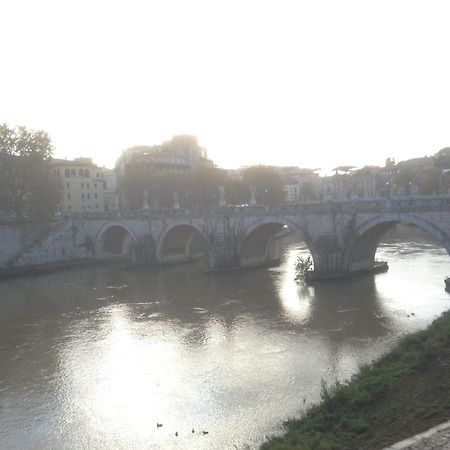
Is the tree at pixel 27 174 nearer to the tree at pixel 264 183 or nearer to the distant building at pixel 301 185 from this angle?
the tree at pixel 264 183

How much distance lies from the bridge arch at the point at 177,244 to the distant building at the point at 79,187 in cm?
1658

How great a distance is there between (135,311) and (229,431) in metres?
13.0

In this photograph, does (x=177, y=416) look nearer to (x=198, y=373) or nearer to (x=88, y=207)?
(x=198, y=373)

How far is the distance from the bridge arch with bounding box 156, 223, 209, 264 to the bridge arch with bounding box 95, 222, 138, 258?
4.14 meters

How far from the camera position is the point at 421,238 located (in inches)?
1735

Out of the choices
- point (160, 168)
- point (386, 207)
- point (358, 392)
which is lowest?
point (358, 392)

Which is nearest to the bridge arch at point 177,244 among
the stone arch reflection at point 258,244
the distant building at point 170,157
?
the stone arch reflection at point 258,244

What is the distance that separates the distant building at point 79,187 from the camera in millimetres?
52156

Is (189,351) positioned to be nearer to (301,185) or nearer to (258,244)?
(258,244)

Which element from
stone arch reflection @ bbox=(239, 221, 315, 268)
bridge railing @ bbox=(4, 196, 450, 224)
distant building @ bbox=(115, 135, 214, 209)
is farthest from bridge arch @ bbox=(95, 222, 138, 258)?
distant building @ bbox=(115, 135, 214, 209)

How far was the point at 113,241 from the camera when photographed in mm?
43281

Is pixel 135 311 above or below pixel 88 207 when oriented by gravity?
below

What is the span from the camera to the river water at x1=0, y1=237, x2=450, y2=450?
36.5 ft

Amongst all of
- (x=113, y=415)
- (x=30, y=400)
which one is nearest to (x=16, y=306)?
(x=30, y=400)
